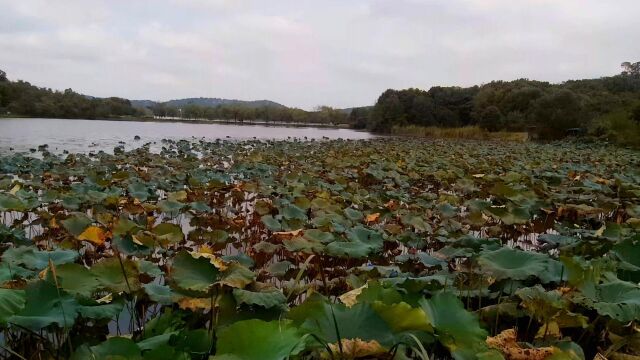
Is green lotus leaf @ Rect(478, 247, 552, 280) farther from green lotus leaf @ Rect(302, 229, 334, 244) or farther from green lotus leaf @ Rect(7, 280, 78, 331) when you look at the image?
green lotus leaf @ Rect(7, 280, 78, 331)

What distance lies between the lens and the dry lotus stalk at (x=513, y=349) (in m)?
1.57

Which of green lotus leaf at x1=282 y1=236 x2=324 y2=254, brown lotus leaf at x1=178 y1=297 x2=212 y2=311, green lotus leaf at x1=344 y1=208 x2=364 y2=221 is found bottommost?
green lotus leaf at x1=344 y1=208 x2=364 y2=221

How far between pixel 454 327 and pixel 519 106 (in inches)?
1933

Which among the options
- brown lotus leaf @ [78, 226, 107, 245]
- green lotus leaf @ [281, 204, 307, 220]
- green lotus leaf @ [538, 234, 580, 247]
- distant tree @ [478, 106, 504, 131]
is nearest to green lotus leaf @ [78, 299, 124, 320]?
brown lotus leaf @ [78, 226, 107, 245]

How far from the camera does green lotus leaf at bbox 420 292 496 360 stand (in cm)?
156

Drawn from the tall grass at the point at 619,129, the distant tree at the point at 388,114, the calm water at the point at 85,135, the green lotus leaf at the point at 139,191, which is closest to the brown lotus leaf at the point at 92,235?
the green lotus leaf at the point at 139,191

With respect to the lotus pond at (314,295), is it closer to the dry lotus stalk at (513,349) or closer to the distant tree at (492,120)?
the dry lotus stalk at (513,349)

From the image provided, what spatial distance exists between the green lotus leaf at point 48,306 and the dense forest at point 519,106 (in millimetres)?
27528

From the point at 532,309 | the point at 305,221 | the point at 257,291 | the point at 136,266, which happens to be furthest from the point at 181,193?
the point at 532,309

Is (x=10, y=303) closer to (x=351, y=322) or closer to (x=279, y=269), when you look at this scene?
(x=351, y=322)

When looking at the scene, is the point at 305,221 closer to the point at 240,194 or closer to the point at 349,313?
the point at 240,194

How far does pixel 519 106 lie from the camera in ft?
153

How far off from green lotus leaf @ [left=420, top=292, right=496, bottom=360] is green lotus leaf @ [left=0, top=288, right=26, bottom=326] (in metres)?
1.29

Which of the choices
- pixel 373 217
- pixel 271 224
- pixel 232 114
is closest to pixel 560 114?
pixel 373 217
